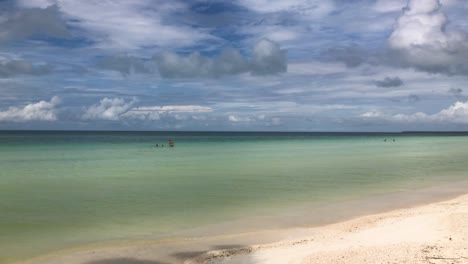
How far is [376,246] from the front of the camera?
34.1ft

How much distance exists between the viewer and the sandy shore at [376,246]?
31.1 feet

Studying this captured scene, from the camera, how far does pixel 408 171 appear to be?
107 ft

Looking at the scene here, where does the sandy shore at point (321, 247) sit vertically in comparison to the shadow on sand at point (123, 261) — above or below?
above

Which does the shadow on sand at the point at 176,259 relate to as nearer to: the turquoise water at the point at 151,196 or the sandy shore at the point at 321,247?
the sandy shore at the point at 321,247

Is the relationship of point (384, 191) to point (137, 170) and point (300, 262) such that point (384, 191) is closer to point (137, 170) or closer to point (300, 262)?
point (300, 262)

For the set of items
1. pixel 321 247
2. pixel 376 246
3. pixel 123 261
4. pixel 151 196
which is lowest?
pixel 123 261

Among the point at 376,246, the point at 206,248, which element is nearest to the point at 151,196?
the point at 206,248

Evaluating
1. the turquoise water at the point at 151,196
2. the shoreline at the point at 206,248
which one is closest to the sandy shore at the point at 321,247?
the shoreline at the point at 206,248

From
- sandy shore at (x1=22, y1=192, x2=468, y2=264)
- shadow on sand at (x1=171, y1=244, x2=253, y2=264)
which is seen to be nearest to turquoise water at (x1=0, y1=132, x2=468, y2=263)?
sandy shore at (x1=22, y1=192, x2=468, y2=264)

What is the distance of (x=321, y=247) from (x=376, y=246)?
1.25 m

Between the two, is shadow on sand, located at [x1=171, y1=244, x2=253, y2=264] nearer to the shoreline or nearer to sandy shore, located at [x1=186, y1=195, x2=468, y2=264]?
the shoreline

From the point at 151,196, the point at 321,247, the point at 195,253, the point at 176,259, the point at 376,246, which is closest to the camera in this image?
the point at 376,246

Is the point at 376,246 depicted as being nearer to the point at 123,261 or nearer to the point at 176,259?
the point at 176,259

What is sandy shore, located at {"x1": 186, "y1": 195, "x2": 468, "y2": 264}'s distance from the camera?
31.1ft
